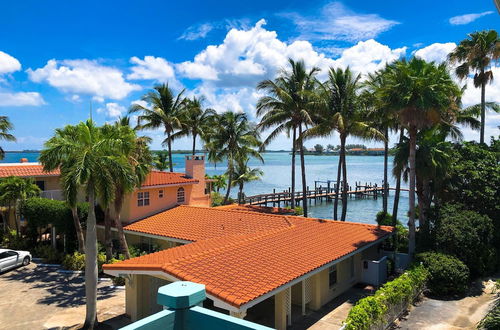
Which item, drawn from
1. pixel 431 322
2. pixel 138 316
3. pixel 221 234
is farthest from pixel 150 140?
pixel 431 322

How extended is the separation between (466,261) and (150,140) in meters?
19.2

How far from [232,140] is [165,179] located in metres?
10.5

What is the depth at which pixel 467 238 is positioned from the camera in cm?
1828

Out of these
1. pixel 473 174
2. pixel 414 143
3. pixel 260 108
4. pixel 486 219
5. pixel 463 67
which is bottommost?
pixel 486 219

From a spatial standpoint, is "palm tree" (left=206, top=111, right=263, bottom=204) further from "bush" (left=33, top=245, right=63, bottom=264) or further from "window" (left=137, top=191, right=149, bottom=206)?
"bush" (left=33, top=245, right=63, bottom=264)

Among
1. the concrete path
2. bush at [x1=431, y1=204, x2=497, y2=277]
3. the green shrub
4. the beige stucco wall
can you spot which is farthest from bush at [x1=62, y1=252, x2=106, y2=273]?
bush at [x1=431, y1=204, x2=497, y2=277]

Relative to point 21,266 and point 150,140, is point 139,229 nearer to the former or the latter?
point 150,140

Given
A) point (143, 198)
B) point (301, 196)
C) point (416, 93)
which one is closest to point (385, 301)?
point (416, 93)

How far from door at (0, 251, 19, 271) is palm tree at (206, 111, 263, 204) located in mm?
18784

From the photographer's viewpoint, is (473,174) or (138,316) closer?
(138,316)

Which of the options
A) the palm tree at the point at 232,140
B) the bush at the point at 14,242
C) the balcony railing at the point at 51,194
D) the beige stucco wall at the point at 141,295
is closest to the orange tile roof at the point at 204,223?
the beige stucco wall at the point at 141,295

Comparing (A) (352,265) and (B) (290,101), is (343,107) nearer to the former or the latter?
(B) (290,101)

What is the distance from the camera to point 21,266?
22.3 metres

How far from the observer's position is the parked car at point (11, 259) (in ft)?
69.4
